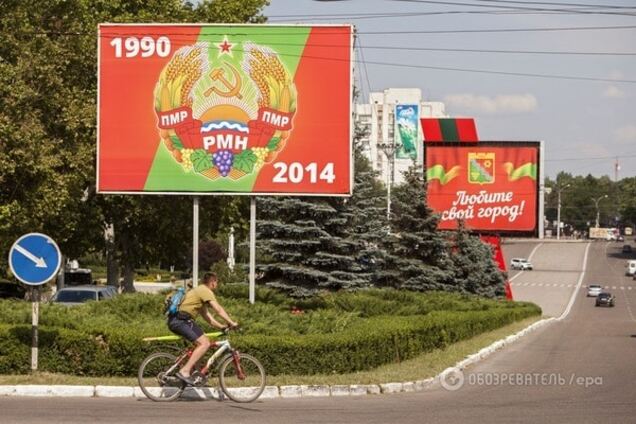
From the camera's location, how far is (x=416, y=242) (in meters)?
47.6

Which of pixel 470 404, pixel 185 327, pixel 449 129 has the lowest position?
pixel 470 404

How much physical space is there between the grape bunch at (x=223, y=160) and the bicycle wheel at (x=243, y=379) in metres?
9.44

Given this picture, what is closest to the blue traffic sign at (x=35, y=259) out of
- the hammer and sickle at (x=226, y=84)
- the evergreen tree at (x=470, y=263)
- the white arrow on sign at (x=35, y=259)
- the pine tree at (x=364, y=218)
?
the white arrow on sign at (x=35, y=259)

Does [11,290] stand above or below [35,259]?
below

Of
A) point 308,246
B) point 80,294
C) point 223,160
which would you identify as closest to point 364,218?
point 308,246

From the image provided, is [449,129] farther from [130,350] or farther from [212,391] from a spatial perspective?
[212,391]

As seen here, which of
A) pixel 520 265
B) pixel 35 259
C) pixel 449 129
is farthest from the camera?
pixel 520 265

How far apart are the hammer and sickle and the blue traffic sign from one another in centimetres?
887

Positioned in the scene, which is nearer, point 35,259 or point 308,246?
point 35,259

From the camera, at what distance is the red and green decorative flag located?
6209 cm

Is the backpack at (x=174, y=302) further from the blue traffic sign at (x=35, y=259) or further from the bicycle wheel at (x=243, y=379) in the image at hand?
the blue traffic sign at (x=35, y=259)

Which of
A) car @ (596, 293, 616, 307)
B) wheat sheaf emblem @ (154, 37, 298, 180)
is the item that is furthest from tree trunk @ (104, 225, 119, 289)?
car @ (596, 293, 616, 307)

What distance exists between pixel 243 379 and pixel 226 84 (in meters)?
10.4

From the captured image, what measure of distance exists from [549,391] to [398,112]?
142799mm
